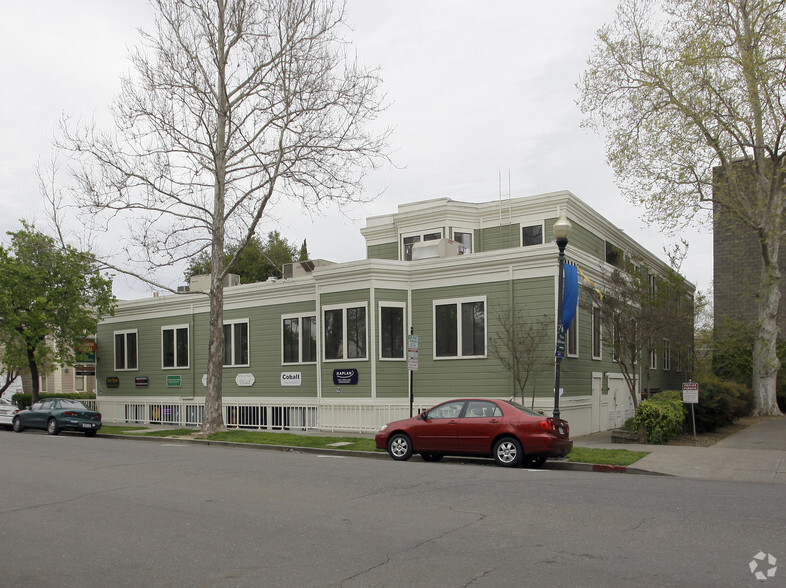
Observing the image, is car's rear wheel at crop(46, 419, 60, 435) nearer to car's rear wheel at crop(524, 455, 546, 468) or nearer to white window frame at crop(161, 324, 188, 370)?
white window frame at crop(161, 324, 188, 370)

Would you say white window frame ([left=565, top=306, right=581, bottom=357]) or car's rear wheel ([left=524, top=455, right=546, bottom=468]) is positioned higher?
white window frame ([left=565, top=306, right=581, bottom=357])

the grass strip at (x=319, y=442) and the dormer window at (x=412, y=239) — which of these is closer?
the grass strip at (x=319, y=442)

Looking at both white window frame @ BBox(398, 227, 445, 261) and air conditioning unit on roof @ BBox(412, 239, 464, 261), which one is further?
white window frame @ BBox(398, 227, 445, 261)

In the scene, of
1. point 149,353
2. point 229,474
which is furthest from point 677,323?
point 149,353

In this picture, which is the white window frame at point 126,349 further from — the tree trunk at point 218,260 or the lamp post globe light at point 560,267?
the lamp post globe light at point 560,267

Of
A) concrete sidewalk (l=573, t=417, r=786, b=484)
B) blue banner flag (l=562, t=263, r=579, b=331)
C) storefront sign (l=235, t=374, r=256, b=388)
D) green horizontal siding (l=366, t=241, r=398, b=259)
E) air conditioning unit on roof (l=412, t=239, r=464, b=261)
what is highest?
green horizontal siding (l=366, t=241, r=398, b=259)

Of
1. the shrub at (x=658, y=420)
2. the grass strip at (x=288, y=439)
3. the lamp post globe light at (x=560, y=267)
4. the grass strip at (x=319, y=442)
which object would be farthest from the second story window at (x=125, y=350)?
the shrub at (x=658, y=420)

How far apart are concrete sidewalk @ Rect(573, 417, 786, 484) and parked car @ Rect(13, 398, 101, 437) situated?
16.7 m

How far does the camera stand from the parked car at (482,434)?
45.2ft

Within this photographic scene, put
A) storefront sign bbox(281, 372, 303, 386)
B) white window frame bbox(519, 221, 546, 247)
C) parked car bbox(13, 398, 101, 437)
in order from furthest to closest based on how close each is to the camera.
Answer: white window frame bbox(519, 221, 546, 247) < storefront sign bbox(281, 372, 303, 386) < parked car bbox(13, 398, 101, 437)

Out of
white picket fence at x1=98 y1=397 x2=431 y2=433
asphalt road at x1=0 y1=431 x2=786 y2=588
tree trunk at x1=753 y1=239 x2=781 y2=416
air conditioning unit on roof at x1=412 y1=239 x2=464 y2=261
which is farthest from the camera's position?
tree trunk at x1=753 y1=239 x2=781 y2=416

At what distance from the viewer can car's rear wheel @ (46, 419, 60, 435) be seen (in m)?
25.0

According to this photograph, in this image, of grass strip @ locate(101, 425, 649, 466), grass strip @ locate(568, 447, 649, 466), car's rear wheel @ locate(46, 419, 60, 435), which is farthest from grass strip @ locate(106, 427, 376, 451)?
grass strip @ locate(568, 447, 649, 466)

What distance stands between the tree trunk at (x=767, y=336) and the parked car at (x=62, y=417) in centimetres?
2513
